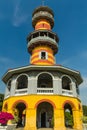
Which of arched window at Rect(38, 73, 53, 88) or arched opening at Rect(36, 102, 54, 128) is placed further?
arched window at Rect(38, 73, 53, 88)

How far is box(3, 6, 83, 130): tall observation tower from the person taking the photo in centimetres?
2200

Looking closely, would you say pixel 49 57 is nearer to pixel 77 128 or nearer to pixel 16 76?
pixel 16 76

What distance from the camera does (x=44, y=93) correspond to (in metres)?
22.9

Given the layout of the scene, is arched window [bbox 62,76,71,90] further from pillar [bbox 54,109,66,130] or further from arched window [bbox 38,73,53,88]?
pillar [bbox 54,109,66,130]

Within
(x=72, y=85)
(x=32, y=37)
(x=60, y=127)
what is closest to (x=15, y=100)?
(x=60, y=127)

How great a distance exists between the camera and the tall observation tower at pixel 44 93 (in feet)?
72.2

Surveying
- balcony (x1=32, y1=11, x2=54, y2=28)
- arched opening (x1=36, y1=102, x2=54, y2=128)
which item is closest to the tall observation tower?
arched opening (x1=36, y1=102, x2=54, y2=128)

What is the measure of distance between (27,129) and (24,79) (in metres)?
9.75

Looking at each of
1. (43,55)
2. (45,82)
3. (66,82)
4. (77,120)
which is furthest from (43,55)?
(77,120)

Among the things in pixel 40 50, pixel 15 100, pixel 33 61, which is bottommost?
pixel 15 100

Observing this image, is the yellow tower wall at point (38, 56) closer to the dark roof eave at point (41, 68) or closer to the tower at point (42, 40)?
the tower at point (42, 40)

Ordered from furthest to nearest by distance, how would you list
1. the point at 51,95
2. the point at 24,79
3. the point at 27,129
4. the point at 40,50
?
the point at 40,50, the point at 24,79, the point at 51,95, the point at 27,129

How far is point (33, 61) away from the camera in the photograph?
100 feet

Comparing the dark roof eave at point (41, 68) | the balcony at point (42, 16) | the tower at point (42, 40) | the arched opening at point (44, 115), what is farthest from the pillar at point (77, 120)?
the balcony at point (42, 16)
